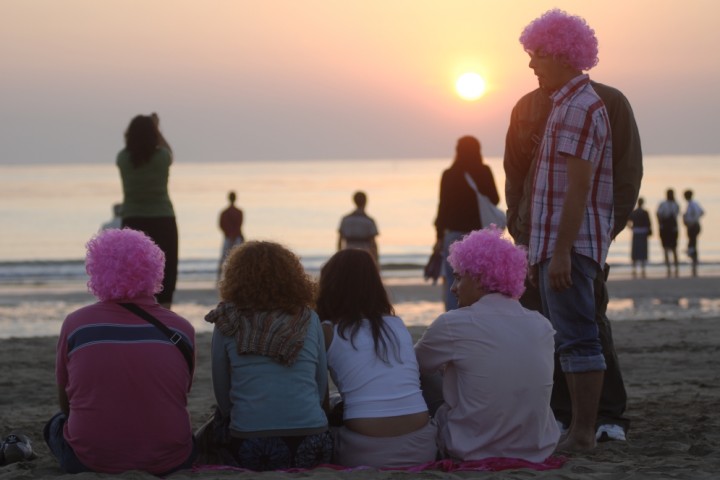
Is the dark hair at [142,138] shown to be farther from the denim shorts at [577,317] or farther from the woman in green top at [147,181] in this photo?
the denim shorts at [577,317]

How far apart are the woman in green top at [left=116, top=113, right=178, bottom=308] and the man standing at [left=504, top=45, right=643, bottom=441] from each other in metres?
3.25

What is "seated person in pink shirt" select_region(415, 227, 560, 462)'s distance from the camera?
4.57 metres

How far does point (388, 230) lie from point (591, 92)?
145 feet

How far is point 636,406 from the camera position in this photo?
680 centimetres

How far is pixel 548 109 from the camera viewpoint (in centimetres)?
544

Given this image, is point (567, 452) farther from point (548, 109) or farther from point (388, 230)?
point (388, 230)

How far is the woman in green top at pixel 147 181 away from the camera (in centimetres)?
816

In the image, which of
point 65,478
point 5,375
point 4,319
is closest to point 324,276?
point 65,478

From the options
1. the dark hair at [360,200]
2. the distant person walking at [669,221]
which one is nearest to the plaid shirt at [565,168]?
the dark hair at [360,200]

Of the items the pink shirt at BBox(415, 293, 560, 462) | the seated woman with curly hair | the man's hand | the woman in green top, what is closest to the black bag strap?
the seated woman with curly hair

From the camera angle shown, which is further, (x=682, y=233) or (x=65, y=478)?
(x=682, y=233)

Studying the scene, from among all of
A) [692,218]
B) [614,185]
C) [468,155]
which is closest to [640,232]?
[692,218]

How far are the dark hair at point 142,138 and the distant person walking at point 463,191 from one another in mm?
2578

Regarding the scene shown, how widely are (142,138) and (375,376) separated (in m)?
4.15
